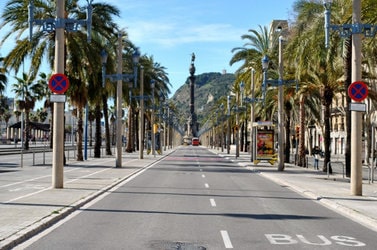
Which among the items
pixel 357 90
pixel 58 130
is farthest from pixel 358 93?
pixel 58 130

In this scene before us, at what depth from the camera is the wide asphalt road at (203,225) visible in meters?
10.2

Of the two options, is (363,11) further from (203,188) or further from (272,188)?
(203,188)

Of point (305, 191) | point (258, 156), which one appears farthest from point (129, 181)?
point (258, 156)

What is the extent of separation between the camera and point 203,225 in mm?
12383

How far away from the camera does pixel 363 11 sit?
76.5ft

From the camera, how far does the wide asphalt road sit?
1019 cm

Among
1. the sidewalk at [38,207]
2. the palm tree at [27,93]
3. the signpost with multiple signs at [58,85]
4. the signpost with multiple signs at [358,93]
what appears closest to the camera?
the sidewalk at [38,207]

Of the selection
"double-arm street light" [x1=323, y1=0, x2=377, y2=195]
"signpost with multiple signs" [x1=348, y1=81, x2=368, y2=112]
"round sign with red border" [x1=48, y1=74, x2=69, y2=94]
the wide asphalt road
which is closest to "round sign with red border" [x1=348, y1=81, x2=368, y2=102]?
"signpost with multiple signs" [x1=348, y1=81, x2=368, y2=112]

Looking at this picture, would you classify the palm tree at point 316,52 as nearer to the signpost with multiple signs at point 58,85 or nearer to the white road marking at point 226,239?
the signpost with multiple signs at point 58,85

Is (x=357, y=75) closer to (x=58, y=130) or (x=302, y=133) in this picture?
(x=58, y=130)

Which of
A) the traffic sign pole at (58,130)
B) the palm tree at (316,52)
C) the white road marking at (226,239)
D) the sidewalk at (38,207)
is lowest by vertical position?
the white road marking at (226,239)

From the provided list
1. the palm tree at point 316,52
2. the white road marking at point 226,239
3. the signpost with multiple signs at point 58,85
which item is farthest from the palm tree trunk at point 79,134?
the white road marking at point 226,239

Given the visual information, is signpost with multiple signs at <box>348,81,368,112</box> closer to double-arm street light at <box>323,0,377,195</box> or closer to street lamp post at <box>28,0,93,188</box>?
double-arm street light at <box>323,0,377,195</box>

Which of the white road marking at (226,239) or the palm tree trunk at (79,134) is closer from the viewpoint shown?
the white road marking at (226,239)
